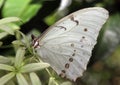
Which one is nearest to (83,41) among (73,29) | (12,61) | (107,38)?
(73,29)

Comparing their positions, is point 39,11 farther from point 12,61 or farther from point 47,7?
point 12,61

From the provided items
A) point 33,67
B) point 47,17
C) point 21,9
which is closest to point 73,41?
point 33,67

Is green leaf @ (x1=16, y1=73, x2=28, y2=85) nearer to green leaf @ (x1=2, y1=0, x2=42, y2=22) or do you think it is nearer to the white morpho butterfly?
the white morpho butterfly

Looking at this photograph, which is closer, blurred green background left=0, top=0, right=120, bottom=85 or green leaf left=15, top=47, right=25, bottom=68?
green leaf left=15, top=47, right=25, bottom=68

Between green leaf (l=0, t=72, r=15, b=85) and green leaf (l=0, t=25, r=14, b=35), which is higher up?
green leaf (l=0, t=25, r=14, b=35)

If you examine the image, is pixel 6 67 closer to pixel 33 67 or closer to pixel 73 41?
pixel 33 67

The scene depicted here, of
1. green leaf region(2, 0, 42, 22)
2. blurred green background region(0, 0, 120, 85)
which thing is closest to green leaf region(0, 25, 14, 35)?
blurred green background region(0, 0, 120, 85)
